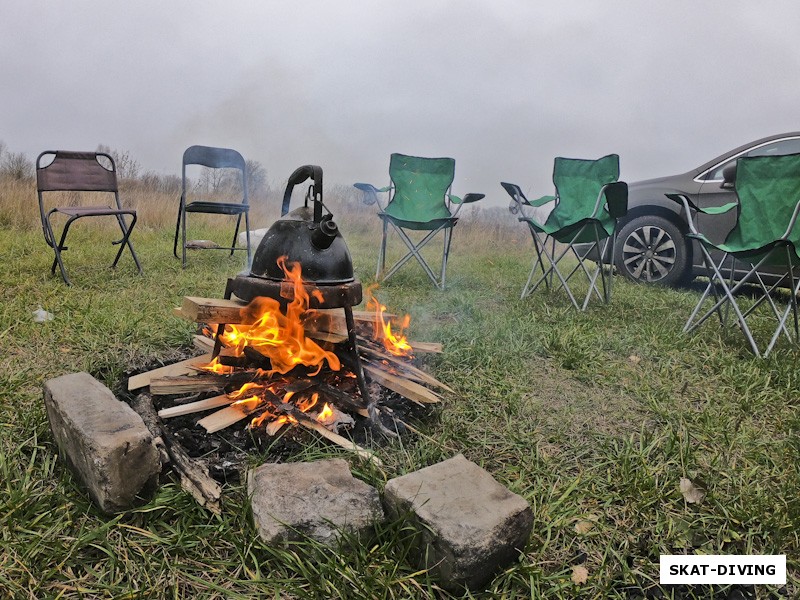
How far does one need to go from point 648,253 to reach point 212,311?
16.7 feet

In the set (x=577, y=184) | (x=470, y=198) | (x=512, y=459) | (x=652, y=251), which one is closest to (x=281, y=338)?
(x=512, y=459)

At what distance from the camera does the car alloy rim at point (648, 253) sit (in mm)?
5453

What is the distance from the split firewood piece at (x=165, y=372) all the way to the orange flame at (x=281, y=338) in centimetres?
27

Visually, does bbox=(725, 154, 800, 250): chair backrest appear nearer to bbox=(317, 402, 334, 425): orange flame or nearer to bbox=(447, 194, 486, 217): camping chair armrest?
bbox=(447, 194, 486, 217): camping chair armrest

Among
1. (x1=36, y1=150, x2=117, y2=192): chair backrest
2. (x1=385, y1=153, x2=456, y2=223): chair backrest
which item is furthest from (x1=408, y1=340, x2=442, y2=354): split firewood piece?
(x1=36, y1=150, x2=117, y2=192): chair backrest

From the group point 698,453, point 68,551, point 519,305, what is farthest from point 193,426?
point 519,305

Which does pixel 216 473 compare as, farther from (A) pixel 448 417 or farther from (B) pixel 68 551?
(A) pixel 448 417

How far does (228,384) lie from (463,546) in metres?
1.22

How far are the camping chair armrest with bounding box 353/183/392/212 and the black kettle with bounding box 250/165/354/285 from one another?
2846 millimetres

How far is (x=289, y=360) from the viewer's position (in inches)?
79.6

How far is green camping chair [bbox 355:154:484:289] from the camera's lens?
15.6 feet

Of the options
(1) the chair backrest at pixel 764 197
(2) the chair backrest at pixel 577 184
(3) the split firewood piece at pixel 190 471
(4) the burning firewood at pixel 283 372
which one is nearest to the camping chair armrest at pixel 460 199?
(2) the chair backrest at pixel 577 184

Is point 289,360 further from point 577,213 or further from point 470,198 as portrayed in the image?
point 577,213

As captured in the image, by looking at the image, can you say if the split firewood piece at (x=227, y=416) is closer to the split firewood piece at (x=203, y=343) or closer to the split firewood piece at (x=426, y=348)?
the split firewood piece at (x=203, y=343)
